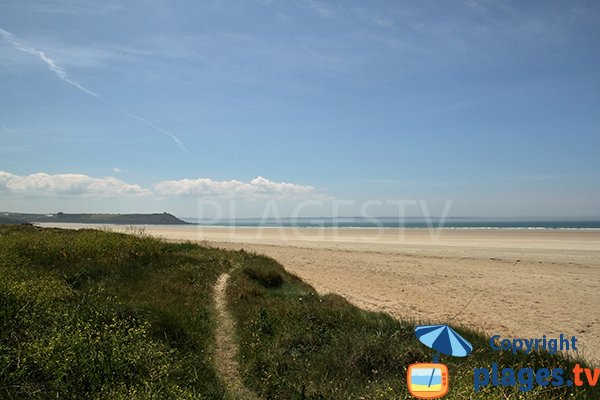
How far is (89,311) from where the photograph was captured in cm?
780

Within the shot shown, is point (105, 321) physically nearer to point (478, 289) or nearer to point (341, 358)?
point (341, 358)

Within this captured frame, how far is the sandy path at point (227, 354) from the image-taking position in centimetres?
698

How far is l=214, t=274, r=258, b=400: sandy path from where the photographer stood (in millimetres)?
6979

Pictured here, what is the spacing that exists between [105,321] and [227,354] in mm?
2546

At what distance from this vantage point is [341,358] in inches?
288

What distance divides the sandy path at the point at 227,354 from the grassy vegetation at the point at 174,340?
169 millimetres

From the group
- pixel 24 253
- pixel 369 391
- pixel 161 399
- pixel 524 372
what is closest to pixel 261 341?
pixel 369 391

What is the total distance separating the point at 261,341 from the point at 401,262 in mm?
21468

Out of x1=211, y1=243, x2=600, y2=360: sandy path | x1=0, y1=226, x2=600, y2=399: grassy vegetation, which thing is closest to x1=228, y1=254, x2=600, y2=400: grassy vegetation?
x1=0, y1=226, x2=600, y2=399: grassy vegetation

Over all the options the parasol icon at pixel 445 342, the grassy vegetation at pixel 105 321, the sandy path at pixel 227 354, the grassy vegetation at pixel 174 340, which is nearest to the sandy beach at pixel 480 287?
the grassy vegetation at pixel 174 340

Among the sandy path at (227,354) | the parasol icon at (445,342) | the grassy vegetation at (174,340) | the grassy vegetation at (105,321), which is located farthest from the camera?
the sandy path at (227,354)

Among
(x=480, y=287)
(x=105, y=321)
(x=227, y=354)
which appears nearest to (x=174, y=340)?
(x=227, y=354)

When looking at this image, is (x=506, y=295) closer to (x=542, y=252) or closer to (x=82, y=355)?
(x=82, y=355)

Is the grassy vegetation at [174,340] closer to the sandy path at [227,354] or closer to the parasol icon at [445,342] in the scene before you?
the sandy path at [227,354]
